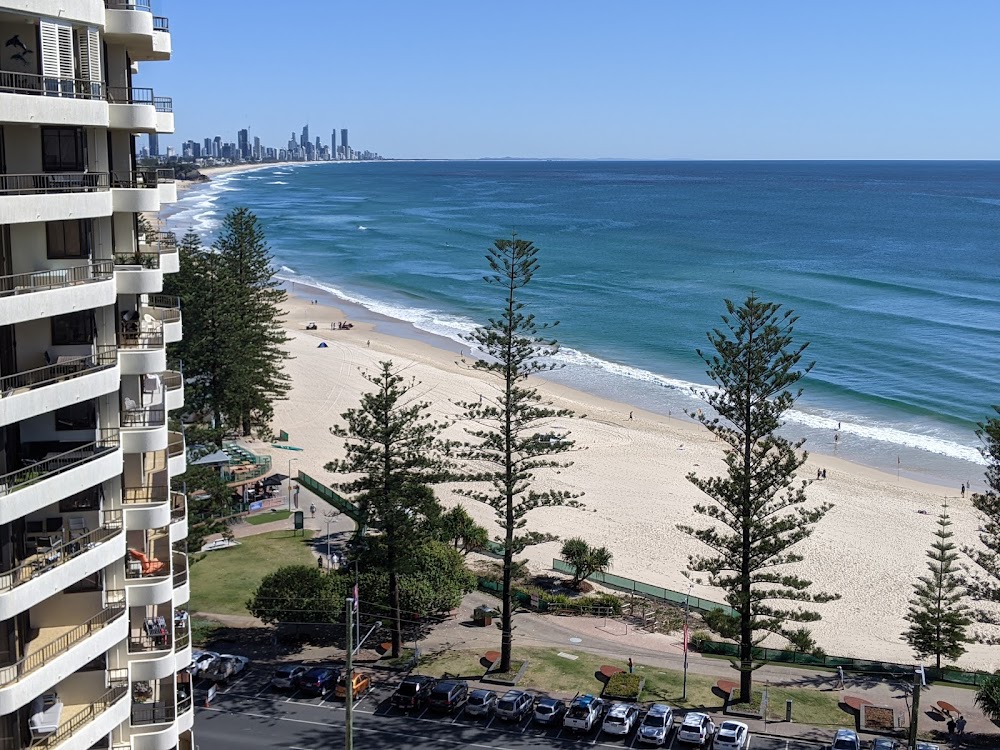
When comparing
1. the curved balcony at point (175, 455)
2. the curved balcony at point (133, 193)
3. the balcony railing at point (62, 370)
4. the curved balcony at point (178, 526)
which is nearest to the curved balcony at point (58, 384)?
the balcony railing at point (62, 370)

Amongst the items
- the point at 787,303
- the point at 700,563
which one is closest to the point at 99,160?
the point at 700,563

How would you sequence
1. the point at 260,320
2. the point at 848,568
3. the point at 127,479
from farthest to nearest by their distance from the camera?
the point at 260,320 < the point at 848,568 < the point at 127,479

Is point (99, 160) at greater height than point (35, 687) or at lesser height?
greater

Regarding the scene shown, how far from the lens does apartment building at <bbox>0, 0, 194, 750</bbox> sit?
9258mm

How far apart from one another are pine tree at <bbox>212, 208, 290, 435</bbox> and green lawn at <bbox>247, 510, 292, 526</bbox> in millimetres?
5119

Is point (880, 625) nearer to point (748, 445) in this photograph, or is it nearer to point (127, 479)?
point (748, 445)

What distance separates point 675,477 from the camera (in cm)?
4462

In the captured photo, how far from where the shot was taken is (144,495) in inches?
463

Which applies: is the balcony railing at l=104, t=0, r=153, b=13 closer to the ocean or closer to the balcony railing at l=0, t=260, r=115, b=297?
the balcony railing at l=0, t=260, r=115, b=297

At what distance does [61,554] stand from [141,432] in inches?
63.7

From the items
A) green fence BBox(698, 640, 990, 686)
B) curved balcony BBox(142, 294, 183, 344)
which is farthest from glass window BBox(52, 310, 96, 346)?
green fence BBox(698, 640, 990, 686)

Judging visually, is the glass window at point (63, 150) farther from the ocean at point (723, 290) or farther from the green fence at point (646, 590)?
the ocean at point (723, 290)

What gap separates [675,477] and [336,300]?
46.4 m

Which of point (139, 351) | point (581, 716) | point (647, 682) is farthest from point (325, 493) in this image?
point (139, 351)
